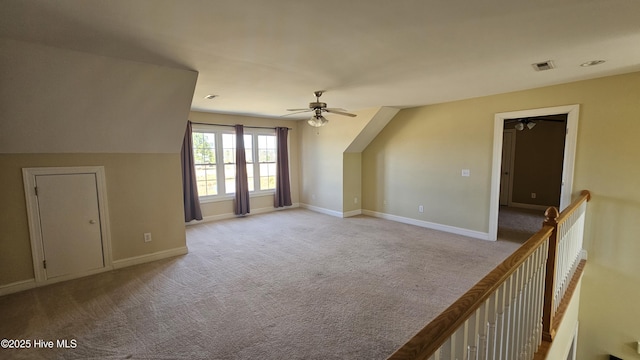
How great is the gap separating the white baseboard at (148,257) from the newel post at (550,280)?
14.3ft

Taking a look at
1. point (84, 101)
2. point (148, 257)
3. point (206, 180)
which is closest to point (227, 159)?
point (206, 180)

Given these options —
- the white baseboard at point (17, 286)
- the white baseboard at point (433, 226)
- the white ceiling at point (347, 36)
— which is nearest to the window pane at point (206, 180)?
the white ceiling at point (347, 36)

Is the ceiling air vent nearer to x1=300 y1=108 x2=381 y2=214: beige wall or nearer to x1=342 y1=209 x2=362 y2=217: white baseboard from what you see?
x1=300 y1=108 x2=381 y2=214: beige wall

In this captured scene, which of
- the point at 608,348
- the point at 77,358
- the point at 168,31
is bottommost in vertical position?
the point at 608,348

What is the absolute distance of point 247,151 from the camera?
6680 millimetres

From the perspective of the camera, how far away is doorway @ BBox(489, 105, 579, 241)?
370cm

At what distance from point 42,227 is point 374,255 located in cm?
420

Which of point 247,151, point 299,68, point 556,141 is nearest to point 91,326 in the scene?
point 299,68

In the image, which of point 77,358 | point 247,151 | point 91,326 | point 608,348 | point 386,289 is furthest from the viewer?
point 247,151

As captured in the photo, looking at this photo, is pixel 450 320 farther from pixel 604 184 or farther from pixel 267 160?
pixel 267 160

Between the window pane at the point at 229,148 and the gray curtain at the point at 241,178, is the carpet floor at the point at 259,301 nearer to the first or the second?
the gray curtain at the point at 241,178

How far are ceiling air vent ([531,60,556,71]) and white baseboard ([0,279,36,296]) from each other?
6.15 meters

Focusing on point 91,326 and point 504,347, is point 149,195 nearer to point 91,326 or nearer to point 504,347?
point 91,326

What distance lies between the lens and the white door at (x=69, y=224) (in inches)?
127
